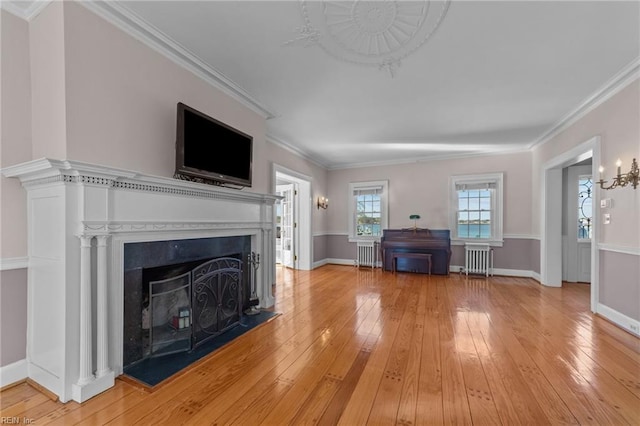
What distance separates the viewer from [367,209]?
675 centimetres

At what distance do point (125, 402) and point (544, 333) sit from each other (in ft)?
12.1

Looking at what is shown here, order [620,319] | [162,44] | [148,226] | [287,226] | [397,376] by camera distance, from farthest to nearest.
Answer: [287,226], [620,319], [162,44], [148,226], [397,376]

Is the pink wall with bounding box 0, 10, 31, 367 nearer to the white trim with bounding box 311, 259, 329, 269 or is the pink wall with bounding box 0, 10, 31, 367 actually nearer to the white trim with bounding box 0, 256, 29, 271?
the white trim with bounding box 0, 256, 29, 271

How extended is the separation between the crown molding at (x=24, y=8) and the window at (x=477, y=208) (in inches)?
254

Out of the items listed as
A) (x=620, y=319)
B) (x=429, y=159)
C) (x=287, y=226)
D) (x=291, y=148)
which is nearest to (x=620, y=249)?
(x=620, y=319)

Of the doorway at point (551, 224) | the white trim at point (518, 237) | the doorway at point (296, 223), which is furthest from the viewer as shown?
the doorway at point (296, 223)

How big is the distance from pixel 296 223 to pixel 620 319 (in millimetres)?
5189

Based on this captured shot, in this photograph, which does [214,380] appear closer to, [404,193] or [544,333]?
[544,333]

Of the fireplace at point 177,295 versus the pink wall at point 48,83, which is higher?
the pink wall at point 48,83

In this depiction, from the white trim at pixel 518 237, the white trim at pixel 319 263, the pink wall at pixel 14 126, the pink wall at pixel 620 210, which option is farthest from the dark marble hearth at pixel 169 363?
the white trim at pixel 518 237

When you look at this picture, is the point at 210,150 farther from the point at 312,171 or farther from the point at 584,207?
the point at 584,207

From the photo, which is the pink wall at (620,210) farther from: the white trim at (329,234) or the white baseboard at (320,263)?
the white baseboard at (320,263)

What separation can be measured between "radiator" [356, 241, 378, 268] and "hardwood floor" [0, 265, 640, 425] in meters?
2.99

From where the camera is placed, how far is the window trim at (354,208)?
6.48 meters
